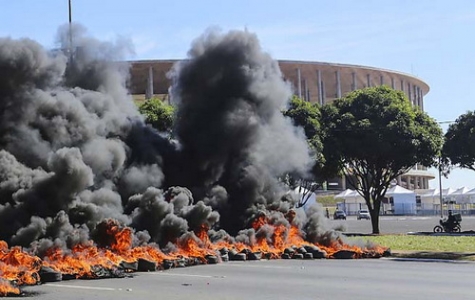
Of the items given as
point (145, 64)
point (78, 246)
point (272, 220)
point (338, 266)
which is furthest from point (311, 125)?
point (145, 64)

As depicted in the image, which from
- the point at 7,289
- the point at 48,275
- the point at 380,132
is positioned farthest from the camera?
the point at 380,132

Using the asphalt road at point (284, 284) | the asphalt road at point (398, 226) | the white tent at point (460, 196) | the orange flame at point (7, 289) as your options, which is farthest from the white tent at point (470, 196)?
the orange flame at point (7, 289)

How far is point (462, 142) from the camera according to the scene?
3397cm

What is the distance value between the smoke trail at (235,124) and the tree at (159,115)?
212 inches

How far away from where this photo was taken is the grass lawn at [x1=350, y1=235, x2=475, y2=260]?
72.4 feet

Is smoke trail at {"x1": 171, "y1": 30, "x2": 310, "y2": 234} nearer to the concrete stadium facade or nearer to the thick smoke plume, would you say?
the thick smoke plume

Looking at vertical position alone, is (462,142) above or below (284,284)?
above

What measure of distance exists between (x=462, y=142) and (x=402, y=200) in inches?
1618

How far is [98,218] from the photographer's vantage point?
62.5 ft

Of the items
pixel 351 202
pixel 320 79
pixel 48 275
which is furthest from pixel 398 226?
pixel 320 79

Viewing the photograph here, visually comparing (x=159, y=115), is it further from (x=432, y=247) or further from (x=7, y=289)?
(x=7, y=289)

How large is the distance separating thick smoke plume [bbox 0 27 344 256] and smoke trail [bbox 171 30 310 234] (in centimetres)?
4

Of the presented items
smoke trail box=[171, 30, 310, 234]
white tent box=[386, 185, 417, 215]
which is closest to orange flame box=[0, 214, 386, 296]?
smoke trail box=[171, 30, 310, 234]

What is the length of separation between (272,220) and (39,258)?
9.85 m
